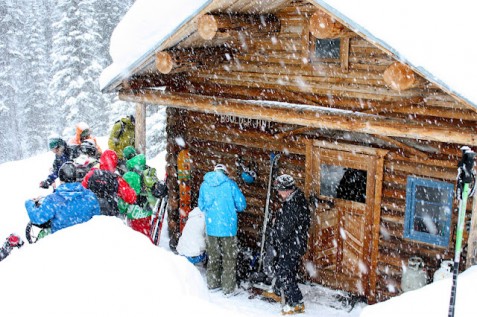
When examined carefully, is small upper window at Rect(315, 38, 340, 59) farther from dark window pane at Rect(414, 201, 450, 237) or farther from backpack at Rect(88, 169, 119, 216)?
backpack at Rect(88, 169, 119, 216)

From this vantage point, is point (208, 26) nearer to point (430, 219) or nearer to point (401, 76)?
point (401, 76)

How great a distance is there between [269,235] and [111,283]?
158 inches

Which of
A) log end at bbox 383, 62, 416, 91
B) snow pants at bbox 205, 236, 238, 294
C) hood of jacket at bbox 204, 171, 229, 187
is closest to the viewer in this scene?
log end at bbox 383, 62, 416, 91

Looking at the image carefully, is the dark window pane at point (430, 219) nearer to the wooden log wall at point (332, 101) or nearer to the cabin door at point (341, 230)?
the wooden log wall at point (332, 101)

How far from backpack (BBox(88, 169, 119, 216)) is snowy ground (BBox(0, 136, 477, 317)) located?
1.35m

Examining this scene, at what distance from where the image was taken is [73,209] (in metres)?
6.53

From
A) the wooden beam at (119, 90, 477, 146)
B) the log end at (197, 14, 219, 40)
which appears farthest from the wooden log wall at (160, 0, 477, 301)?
the log end at (197, 14, 219, 40)

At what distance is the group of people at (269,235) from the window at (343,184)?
1963 mm

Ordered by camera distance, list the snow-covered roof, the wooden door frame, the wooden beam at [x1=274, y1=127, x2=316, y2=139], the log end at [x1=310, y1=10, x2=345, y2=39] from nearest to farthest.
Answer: the snow-covered roof, the log end at [x1=310, y1=10, x2=345, y2=39], the wooden door frame, the wooden beam at [x1=274, y1=127, x2=316, y2=139]

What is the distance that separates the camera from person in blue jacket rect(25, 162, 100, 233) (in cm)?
645

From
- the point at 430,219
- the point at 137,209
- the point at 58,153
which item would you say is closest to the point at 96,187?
the point at 137,209

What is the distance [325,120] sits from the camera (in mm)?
7426

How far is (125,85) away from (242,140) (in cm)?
236

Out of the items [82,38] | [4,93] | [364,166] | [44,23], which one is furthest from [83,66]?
[364,166]
